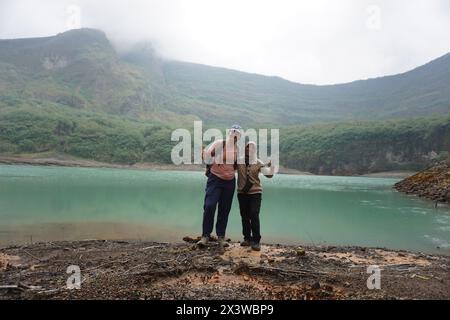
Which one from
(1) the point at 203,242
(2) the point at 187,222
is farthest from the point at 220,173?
(2) the point at 187,222

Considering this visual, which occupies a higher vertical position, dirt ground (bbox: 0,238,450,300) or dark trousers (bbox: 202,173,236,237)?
dark trousers (bbox: 202,173,236,237)


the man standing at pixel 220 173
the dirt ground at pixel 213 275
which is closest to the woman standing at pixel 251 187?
the man standing at pixel 220 173

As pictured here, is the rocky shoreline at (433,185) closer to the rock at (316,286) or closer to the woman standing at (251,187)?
the woman standing at (251,187)

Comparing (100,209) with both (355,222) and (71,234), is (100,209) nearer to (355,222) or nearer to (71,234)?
(71,234)

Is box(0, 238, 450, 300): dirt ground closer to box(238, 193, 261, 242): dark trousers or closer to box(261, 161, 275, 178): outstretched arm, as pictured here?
box(238, 193, 261, 242): dark trousers

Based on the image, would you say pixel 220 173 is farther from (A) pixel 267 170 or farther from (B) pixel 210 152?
(A) pixel 267 170

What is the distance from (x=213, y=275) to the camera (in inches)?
257

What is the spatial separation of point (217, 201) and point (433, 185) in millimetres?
34933

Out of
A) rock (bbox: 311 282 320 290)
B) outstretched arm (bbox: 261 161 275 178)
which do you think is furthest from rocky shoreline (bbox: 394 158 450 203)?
rock (bbox: 311 282 320 290)

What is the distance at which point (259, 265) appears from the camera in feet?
23.2

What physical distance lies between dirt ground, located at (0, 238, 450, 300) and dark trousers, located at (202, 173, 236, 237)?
0.39 metres

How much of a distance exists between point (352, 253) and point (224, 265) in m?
4.07

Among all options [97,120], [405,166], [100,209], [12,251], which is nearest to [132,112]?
[97,120]

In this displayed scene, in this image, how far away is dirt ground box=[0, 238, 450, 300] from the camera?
5523 millimetres
